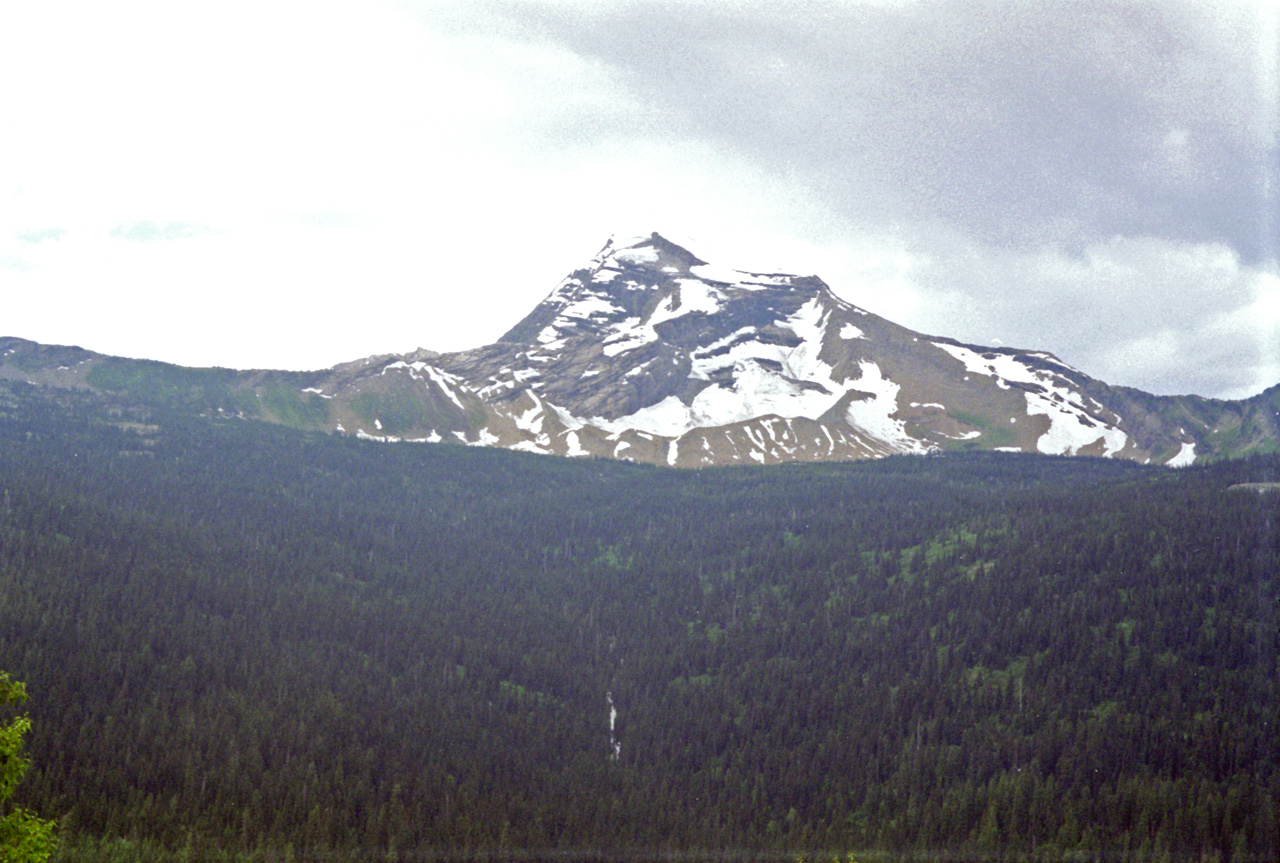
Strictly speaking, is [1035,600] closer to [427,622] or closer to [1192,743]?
[1192,743]

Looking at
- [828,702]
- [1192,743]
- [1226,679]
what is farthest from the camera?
[828,702]

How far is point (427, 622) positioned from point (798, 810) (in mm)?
79130

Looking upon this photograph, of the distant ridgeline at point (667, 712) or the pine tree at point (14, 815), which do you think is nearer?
the pine tree at point (14, 815)

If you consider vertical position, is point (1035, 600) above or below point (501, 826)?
above

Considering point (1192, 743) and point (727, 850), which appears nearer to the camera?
point (727, 850)

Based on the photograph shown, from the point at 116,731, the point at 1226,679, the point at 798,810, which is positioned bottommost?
the point at 798,810

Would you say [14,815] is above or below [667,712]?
above

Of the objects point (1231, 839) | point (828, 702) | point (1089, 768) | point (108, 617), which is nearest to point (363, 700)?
point (108, 617)

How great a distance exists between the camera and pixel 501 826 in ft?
413

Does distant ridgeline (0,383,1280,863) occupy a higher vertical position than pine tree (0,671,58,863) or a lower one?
lower

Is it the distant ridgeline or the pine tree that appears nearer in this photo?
the pine tree

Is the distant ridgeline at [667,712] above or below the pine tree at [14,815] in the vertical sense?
below

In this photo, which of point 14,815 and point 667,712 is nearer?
point 14,815

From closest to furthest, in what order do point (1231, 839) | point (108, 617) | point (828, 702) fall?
point (1231, 839)
point (108, 617)
point (828, 702)
